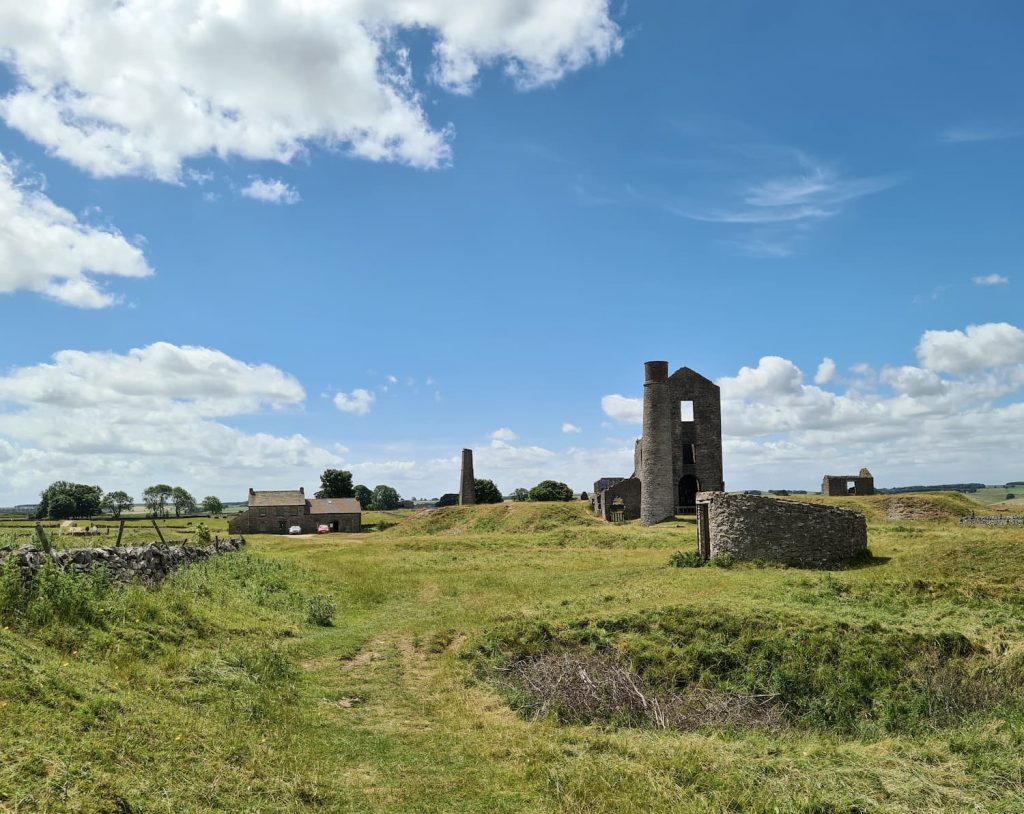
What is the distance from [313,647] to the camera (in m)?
15.6

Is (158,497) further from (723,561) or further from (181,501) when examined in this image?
(723,561)

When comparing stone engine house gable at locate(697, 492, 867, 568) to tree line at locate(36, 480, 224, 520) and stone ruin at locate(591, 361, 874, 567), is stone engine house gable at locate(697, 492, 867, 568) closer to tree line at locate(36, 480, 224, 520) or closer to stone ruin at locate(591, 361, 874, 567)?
stone ruin at locate(591, 361, 874, 567)

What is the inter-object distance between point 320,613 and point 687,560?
1431cm

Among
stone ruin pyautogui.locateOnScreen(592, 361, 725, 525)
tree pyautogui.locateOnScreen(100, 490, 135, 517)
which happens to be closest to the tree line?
tree pyautogui.locateOnScreen(100, 490, 135, 517)

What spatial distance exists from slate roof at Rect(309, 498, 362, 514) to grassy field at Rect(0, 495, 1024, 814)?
64.4m

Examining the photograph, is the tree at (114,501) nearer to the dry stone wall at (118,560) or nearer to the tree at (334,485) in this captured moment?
the tree at (334,485)

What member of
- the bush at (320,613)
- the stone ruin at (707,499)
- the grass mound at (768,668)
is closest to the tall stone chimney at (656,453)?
the stone ruin at (707,499)

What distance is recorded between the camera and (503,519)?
5534cm

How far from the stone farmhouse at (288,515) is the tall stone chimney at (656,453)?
4662 centimetres

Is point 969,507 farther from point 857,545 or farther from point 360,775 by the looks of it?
point 360,775

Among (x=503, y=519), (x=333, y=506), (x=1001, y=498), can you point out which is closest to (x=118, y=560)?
(x=503, y=519)

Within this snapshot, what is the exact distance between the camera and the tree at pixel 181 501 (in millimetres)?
160500

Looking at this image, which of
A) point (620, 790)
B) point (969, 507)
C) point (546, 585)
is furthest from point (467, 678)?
point (969, 507)

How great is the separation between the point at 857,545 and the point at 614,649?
Result: 13.7 m
